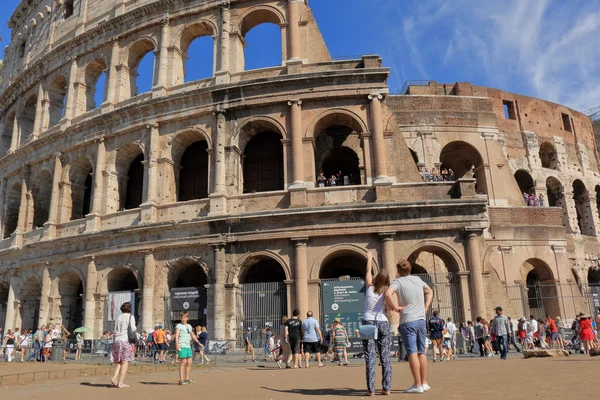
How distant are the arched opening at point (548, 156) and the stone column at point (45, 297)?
2574 centimetres

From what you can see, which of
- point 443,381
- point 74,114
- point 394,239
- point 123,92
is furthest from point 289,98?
point 443,381

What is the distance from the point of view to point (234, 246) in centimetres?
1647

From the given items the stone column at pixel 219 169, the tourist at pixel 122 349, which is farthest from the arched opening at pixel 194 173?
the tourist at pixel 122 349

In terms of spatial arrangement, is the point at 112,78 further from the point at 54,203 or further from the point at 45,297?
the point at 45,297

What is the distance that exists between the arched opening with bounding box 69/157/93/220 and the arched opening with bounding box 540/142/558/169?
2379 centimetres

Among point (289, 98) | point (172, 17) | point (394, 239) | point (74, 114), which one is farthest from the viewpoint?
point (74, 114)

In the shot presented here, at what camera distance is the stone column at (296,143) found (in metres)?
16.5

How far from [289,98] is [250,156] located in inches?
119

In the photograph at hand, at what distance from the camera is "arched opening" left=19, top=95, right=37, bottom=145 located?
25344 millimetres

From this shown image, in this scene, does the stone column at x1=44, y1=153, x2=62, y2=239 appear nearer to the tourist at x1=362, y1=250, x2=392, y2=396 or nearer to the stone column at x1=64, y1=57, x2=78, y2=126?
the stone column at x1=64, y1=57, x2=78, y2=126

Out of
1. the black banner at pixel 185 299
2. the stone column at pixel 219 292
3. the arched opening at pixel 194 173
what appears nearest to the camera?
the stone column at pixel 219 292

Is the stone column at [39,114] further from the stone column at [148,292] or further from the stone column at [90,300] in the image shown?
the stone column at [148,292]

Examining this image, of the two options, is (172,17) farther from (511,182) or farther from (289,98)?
(511,182)

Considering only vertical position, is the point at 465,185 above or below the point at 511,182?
below
